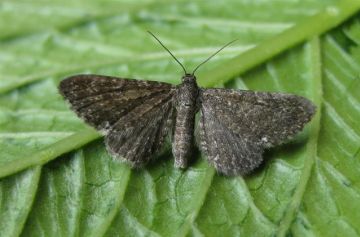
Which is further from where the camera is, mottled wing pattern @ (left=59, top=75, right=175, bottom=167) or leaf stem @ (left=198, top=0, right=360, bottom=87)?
leaf stem @ (left=198, top=0, right=360, bottom=87)

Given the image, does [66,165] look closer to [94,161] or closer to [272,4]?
[94,161]

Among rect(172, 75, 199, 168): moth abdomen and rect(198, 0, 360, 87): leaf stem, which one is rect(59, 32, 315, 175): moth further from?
rect(198, 0, 360, 87): leaf stem

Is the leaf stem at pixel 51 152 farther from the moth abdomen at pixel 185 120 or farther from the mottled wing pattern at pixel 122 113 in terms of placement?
the moth abdomen at pixel 185 120

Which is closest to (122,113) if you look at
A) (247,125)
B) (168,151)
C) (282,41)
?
(168,151)

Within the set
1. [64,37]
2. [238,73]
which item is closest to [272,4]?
[238,73]

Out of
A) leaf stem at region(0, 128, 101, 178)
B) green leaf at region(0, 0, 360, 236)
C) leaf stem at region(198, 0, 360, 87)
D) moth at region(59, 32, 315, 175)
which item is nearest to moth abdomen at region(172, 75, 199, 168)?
moth at region(59, 32, 315, 175)
